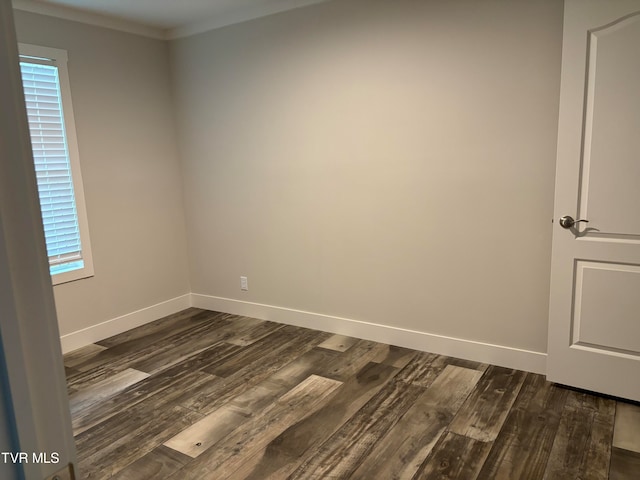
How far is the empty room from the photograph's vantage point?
2439mm

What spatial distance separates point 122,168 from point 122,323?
51.7 inches

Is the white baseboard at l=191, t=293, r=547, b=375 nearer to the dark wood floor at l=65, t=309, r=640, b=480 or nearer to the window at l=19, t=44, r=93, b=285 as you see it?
the dark wood floor at l=65, t=309, r=640, b=480

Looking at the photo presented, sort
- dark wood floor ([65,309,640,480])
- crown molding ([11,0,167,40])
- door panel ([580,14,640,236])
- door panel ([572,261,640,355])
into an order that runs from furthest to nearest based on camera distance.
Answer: crown molding ([11,0,167,40])
door panel ([572,261,640,355])
door panel ([580,14,640,236])
dark wood floor ([65,309,640,480])

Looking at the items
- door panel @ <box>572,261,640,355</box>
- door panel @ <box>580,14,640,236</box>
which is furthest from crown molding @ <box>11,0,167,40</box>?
door panel @ <box>572,261,640,355</box>

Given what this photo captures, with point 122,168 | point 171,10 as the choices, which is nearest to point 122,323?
point 122,168

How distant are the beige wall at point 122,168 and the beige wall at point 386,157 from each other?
247mm

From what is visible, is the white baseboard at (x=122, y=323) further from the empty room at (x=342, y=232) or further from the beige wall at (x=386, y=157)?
the beige wall at (x=386, y=157)

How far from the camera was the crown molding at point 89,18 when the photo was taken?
10.9ft

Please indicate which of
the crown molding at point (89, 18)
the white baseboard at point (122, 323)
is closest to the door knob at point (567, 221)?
the white baseboard at point (122, 323)

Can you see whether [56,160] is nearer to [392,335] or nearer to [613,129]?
[392,335]

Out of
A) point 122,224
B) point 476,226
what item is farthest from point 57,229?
point 476,226

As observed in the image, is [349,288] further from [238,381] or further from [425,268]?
[238,381]

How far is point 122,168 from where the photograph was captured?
3994mm

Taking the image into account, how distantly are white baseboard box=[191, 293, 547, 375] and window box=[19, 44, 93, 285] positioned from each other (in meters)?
1.32
